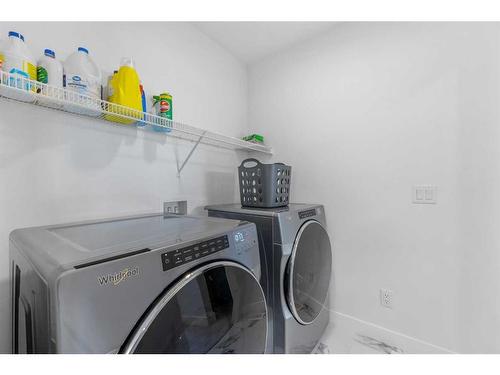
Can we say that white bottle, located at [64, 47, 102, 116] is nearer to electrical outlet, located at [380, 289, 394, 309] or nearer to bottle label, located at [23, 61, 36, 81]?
bottle label, located at [23, 61, 36, 81]

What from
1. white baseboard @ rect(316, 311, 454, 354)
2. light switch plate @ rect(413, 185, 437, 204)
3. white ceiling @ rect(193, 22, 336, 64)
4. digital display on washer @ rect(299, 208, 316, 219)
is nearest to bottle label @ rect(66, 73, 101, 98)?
white ceiling @ rect(193, 22, 336, 64)

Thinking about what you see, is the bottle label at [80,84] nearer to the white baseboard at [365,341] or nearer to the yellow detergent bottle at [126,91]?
the yellow detergent bottle at [126,91]

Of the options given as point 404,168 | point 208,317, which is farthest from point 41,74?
point 404,168

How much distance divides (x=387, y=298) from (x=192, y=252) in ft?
5.61

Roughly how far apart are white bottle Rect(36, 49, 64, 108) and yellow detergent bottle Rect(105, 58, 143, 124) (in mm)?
220

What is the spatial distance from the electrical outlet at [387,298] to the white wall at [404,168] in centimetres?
4

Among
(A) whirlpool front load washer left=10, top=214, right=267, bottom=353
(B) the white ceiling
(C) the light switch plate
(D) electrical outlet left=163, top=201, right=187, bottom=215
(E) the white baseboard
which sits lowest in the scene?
(E) the white baseboard

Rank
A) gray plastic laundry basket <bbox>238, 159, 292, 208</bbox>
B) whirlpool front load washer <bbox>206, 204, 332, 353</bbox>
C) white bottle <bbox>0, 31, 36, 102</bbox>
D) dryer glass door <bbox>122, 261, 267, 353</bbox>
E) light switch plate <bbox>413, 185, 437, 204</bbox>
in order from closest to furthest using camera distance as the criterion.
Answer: dryer glass door <bbox>122, 261, 267, 353</bbox>, white bottle <bbox>0, 31, 36, 102</bbox>, whirlpool front load washer <bbox>206, 204, 332, 353</bbox>, light switch plate <bbox>413, 185, 437, 204</bbox>, gray plastic laundry basket <bbox>238, 159, 292, 208</bbox>

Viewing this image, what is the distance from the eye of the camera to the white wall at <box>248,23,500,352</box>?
4.79 ft

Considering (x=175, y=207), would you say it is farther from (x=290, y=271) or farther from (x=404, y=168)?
(x=404, y=168)

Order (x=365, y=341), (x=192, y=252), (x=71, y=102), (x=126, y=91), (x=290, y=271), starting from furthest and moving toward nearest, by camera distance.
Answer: (x=365, y=341), (x=290, y=271), (x=126, y=91), (x=71, y=102), (x=192, y=252)

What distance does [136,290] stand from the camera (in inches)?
25.8

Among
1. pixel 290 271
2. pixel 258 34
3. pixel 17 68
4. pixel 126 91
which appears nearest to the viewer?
pixel 17 68

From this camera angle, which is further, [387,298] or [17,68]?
[387,298]
